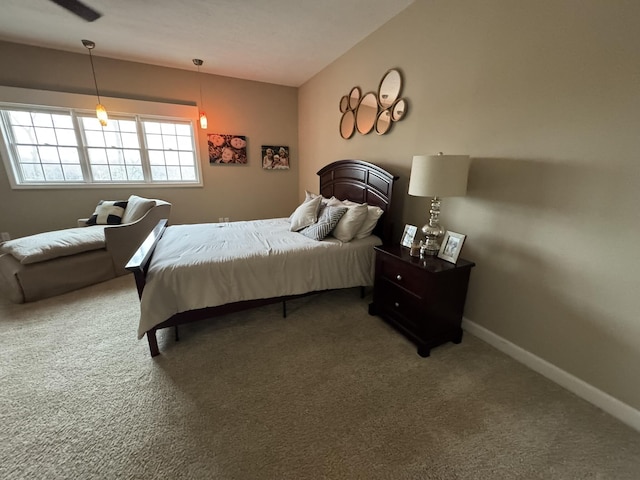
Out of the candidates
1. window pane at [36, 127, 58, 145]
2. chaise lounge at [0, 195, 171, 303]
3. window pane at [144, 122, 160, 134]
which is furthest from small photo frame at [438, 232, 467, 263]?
window pane at [36, 127, 58, 145]

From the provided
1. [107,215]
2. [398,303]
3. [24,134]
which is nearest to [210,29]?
[107,215]

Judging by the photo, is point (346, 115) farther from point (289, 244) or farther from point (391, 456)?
point (391, 456)

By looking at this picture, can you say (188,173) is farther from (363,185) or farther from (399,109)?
(399,109)

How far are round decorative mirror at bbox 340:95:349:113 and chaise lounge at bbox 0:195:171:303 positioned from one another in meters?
2.86

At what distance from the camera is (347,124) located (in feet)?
11.0

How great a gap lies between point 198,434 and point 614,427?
219cm

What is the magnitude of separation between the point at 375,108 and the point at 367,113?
145 millimetres

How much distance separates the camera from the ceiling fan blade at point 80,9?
2.36 meters

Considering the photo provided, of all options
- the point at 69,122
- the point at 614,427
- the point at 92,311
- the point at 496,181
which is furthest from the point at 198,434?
the point at 69,122

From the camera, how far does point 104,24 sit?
277 centimetres

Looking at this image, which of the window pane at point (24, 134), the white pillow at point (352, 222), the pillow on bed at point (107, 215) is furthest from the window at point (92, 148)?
the white pillow at point (352, 222)

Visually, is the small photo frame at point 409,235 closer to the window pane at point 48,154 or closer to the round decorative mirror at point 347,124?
the round decorative mirror at point 347,124

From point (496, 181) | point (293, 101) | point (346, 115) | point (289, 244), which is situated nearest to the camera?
point (496, 181)

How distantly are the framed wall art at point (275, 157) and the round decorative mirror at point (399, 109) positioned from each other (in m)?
2.71
